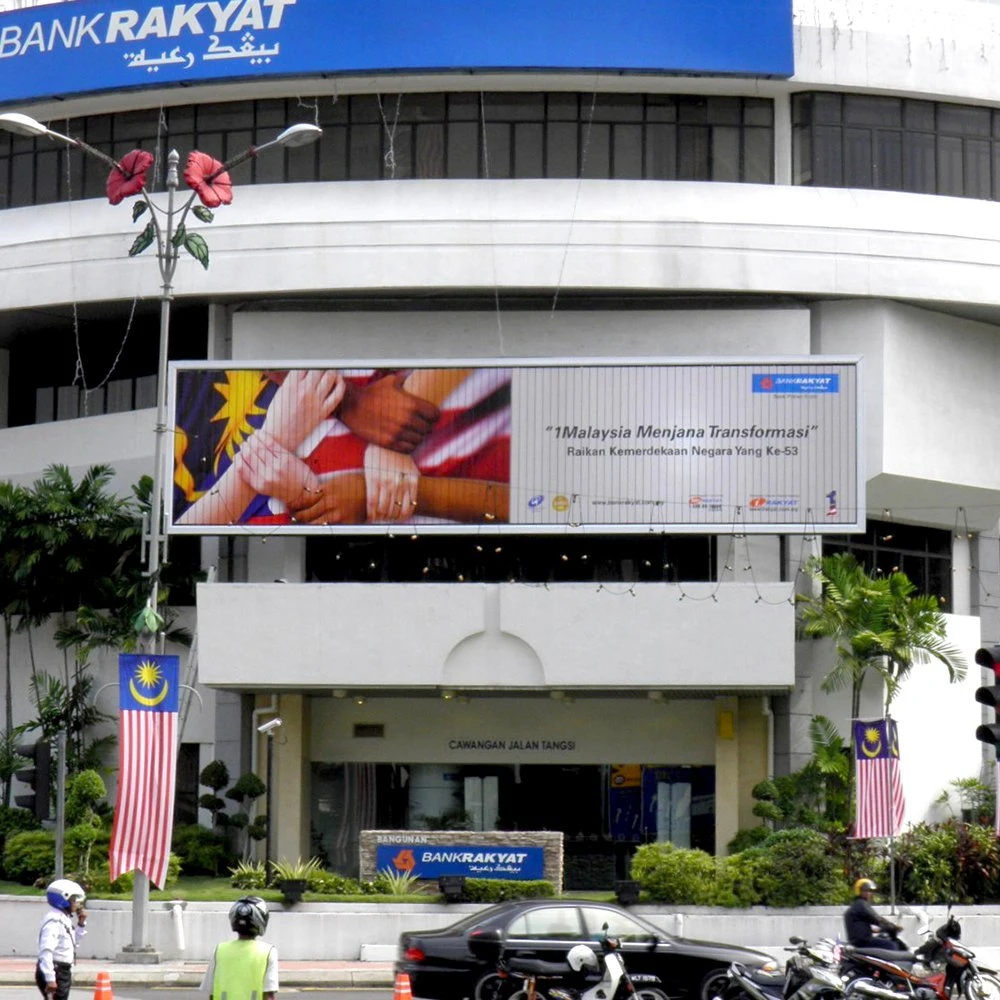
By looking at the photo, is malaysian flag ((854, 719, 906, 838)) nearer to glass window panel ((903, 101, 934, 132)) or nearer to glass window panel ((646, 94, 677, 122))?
glass window panel ((903, 101, 934, 132))

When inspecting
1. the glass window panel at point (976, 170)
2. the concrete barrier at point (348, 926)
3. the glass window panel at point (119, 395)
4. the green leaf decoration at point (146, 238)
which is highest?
the glass window panel at point (976, 170)

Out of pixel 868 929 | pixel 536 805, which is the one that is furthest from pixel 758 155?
pixel 868 929

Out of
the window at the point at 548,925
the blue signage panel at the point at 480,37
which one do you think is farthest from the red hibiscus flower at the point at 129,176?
the window at the point at 548,925

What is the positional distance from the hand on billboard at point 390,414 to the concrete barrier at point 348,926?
9248mm

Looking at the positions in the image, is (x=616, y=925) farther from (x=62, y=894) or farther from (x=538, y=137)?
(x=538, y=137)

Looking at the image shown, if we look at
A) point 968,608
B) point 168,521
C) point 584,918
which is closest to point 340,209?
point 168,521

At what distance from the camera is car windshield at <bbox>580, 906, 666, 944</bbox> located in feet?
78.2

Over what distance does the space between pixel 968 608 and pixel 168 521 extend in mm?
16153

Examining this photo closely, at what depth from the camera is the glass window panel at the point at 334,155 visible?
133 ft

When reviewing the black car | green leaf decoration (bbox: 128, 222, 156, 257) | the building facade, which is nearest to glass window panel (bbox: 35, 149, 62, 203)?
the building facade

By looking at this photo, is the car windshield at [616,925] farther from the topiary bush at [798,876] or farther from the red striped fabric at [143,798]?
the topiary bush at [798,876]

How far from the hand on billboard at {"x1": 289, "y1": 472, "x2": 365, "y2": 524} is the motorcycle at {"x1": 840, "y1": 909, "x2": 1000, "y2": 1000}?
1651cm

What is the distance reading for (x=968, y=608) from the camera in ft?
138

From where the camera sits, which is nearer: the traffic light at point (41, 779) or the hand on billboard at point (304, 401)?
the traffic light at point (41, 779)
